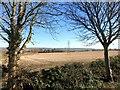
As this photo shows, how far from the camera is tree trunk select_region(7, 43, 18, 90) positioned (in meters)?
9.60

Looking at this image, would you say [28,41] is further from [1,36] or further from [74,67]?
[74,67]

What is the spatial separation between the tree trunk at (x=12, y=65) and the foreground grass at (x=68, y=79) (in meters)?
0.35

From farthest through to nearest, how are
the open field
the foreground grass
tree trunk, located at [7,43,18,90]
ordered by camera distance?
the open field < the foreground grass < tree trunk, located at [7,43,18,90]

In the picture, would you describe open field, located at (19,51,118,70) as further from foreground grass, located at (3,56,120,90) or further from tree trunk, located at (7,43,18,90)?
tree trunk, located at (7,43,18,90)

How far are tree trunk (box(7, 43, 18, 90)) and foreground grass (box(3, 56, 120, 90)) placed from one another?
1.16ft

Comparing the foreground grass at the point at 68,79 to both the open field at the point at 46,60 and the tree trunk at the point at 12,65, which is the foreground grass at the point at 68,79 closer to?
the tree trunk at the point at 12,65

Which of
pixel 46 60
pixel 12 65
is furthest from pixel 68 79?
pixel 46 60

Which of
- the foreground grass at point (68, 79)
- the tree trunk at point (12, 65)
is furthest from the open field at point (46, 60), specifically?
the tree trunk at point (12, 65)

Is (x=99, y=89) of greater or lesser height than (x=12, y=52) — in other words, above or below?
below

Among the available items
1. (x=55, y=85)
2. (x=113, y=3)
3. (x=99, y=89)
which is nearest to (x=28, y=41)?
(x=55, y=85)

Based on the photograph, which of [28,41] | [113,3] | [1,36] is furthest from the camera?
[113,3]

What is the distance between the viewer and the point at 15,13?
9430 millimetres

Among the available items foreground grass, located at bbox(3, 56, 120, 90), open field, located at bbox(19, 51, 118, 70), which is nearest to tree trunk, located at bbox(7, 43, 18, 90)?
foreground grass, located at bbox(3, 56, 120, 90)

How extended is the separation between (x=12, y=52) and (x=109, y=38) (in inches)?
282
